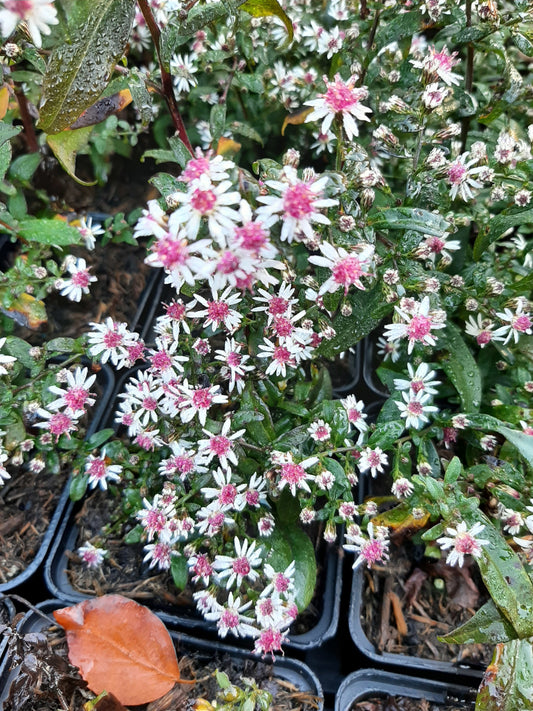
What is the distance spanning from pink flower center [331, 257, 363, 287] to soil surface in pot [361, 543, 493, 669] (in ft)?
2.55

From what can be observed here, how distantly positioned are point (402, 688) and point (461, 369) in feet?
2.22

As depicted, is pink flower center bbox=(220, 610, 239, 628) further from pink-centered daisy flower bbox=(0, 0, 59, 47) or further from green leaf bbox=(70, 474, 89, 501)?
pink-centered daisy flower bbox=(0, 0, 59, 47)

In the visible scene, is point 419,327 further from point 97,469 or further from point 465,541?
point 97,469

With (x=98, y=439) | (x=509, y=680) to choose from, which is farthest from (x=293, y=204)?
(x=509, y=680)

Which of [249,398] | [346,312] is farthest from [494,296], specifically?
[249,398]

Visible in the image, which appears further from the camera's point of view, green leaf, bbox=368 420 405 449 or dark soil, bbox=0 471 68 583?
dark soil, bbox=0 471 68 583

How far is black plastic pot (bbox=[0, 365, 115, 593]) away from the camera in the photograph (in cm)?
128

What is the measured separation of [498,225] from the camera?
1.18 meters

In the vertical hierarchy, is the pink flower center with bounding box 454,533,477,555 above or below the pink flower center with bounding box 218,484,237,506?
above

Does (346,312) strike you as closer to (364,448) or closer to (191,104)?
(364,448)

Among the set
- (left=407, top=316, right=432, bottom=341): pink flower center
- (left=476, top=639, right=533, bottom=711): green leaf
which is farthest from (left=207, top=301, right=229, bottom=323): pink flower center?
(left=476, top=639, right=533, bottom=711): green leaf

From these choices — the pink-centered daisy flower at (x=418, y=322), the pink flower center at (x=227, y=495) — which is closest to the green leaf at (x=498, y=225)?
the pink-centered daisy flower at (x=418, y=322)

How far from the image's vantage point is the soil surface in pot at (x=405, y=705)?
3.82 feet

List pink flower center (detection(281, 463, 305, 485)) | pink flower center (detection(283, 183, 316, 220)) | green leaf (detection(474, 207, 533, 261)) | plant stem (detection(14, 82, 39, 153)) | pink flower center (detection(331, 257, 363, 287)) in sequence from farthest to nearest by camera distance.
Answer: plant stem (detection(14, 82, 39, 153)) → green leaf (detection(474, 207, 533, 261)) → pink flower center (detection(281, 463, 305, 485)) → pink flower center (detection(331, 257, 363, 287)) → pink flower center (detection(283, 183, 316, 220))
